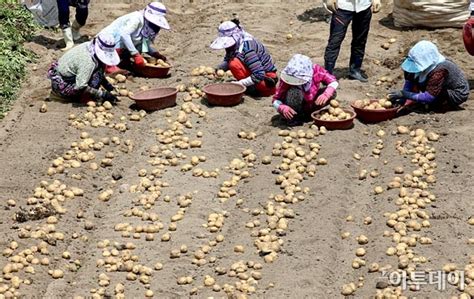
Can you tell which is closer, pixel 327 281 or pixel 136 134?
pixel 327 281

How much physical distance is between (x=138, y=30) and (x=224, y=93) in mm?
1435

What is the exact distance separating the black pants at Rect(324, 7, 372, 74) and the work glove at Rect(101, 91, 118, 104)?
2340 millimetres

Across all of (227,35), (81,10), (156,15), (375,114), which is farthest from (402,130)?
(81,10)

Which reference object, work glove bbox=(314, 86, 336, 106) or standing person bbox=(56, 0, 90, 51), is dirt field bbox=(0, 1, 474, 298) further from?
standing person bbox=(56, 0, 90, 51)

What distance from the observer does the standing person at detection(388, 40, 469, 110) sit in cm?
809

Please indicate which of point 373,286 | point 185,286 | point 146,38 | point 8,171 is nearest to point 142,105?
point 146,38

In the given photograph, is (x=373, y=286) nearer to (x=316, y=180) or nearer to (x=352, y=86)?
(x=316, y=180)

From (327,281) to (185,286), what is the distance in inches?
39.8

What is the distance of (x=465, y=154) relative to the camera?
7543 mm

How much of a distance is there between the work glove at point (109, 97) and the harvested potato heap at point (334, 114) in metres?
2.27

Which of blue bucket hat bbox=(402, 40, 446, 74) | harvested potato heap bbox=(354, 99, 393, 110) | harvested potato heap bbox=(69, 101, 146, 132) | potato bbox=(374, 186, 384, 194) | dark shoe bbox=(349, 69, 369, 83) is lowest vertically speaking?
dark shoe bbox=(349, 69, 369, 83)

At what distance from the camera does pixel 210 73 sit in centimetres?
972

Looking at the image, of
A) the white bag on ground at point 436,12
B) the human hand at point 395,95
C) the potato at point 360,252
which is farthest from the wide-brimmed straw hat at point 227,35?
the potato at point 360,252

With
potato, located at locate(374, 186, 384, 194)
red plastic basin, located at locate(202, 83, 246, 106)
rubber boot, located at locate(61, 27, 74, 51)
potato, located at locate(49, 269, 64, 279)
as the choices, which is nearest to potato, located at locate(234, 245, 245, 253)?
potato, located at locate(49, 269, 64, 279)
